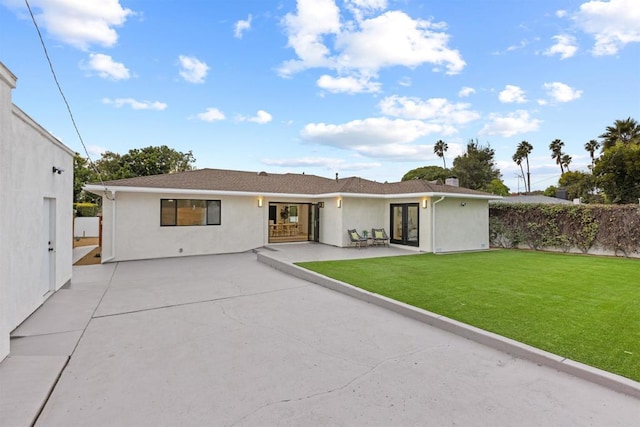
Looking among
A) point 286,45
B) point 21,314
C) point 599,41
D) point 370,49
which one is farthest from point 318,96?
point 21,314

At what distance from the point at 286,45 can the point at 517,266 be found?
13.6 meters

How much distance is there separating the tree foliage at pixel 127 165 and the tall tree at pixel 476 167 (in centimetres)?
3312

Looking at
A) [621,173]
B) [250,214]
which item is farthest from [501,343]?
[621,173]

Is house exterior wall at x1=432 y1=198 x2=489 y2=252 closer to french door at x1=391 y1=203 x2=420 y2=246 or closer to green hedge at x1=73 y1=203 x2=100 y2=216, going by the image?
french door at x1=391 y1=203 x2=420 y2=246

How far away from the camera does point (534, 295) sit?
6328 mm

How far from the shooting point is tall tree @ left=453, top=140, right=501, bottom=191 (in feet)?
115

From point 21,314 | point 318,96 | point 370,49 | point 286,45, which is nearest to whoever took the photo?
point 21,314

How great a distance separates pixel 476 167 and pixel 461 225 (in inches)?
979

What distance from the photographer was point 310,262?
396 inches

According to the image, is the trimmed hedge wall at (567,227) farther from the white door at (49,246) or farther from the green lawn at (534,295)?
the white door at (49,246)

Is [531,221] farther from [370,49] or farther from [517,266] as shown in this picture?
[370,49]

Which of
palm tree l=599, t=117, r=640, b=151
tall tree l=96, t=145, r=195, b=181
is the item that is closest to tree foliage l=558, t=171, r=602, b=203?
palm tree l=599, t=117, r=640, b=151

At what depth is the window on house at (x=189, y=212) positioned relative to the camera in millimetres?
12508

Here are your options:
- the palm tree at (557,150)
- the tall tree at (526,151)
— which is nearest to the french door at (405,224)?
the tall tree at (526,151)
